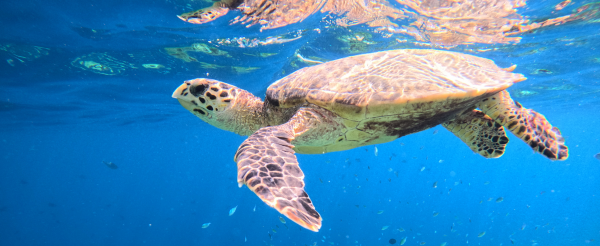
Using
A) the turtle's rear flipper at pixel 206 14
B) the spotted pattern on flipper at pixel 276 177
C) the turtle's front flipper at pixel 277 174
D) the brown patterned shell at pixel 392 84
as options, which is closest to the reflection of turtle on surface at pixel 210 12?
the turtle's rear flipper at pixel 206 14

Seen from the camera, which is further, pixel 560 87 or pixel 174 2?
pixel 560 87

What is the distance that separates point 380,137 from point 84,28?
8146mm

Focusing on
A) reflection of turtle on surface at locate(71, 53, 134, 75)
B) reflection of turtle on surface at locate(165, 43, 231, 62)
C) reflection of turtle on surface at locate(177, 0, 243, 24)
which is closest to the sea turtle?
reflection of turtle on surface at locate(177, 0, 243, 24)

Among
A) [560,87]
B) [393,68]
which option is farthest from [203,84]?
[560,87]

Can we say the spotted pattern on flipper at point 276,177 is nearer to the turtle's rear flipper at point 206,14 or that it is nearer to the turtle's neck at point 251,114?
the turtle's neck at point 251,114

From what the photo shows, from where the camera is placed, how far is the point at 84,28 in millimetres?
7262

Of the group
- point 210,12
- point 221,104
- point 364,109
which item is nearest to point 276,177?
point 364,109

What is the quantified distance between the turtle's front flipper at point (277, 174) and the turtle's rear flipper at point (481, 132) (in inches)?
104

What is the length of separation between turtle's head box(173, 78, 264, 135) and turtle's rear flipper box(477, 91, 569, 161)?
3016 millimetres

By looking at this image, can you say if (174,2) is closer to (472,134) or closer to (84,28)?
(84,28)

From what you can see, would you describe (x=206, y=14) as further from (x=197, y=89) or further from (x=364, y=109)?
(x=364, y=109)

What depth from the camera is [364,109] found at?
111 inches

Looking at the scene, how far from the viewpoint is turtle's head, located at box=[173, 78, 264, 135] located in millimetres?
3605

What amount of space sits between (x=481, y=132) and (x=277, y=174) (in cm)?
348
